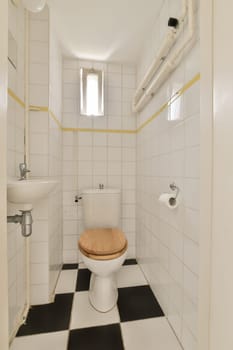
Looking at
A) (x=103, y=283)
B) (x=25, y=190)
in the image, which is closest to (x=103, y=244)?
(x=103, y=283)

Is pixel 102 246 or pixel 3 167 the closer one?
pixel 3 167

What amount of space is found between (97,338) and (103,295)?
10.0 inches

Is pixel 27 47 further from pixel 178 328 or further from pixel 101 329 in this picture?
pixel 178 328

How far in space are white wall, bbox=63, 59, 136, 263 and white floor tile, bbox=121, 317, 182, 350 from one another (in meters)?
0.86

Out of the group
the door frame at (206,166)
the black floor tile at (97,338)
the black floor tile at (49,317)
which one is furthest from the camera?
the black floor tile at (49,317)

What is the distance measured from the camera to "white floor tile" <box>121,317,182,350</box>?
39.4 inches

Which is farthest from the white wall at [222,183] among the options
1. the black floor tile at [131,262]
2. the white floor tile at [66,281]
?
the black floor tile at [131,262]

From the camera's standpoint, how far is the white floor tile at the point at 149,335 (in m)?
1.00

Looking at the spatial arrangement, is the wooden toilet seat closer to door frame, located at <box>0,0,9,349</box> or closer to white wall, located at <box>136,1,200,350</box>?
white wall, located at <box>136,1,200,350</box>

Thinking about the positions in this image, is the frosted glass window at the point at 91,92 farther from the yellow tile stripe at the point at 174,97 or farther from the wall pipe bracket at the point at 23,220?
the wall pipe bracket at the point at 23,220

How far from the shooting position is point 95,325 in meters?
1.13

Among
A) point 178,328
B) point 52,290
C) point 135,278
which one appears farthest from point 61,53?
point 178,328

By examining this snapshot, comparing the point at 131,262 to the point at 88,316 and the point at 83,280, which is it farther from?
the point at 88,316

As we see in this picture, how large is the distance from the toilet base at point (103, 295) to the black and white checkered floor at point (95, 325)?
0.03m
